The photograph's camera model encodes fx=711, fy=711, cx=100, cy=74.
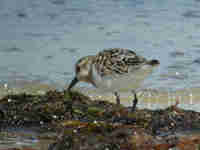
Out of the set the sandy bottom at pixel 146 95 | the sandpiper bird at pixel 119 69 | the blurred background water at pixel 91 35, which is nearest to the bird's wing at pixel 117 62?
the sandpiper bird at pixel 119 69

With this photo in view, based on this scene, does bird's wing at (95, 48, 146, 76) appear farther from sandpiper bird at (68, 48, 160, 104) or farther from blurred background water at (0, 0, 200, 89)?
blurred background water at (0, 0, 200, 89)

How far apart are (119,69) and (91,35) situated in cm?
396

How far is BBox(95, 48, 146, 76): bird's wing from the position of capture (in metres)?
6.90

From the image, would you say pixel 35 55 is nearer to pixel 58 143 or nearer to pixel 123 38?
pixel 123 38

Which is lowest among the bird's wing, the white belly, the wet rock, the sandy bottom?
the sandy bottom

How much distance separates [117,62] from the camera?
6973 millimetres

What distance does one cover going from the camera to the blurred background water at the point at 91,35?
367 inches

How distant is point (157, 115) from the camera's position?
254 inches

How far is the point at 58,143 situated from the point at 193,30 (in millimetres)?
6014

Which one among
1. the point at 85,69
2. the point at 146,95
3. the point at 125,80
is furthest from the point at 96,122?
the point at 146,95

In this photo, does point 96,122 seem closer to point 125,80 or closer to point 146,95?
point 125,80

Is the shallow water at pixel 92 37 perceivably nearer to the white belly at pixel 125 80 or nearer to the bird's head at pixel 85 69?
the bird's head at pixel 85 69

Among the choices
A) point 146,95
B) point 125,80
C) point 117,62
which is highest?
point 117,62

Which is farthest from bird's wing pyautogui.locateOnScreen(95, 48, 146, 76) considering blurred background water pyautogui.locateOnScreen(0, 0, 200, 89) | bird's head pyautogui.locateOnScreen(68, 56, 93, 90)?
blurred background water pyautogui.locateOnScreen(0, 0, 200, 89)
